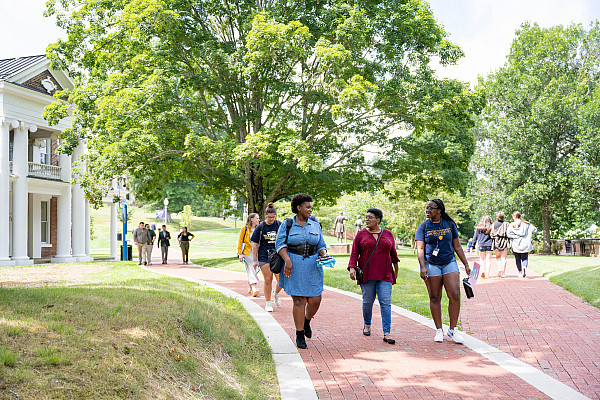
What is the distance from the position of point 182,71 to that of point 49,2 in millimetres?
6157

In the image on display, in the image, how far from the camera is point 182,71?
2216 centimetres

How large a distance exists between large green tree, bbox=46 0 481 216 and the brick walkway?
34.9 ft

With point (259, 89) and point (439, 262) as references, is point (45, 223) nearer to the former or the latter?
point (259, 89)

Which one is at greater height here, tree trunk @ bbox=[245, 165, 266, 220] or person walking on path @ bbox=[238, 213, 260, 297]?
tree trunk @ bbox=[245, 165, 266, 220]

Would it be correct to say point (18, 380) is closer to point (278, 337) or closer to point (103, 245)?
point (278, 337)

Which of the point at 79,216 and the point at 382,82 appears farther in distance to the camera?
the point at 79,216

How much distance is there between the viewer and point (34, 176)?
86.6ft

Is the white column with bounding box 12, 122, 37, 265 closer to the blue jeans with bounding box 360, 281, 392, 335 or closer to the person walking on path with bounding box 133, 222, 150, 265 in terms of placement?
the person walking on path with bounding box 133, 222, 150, 265

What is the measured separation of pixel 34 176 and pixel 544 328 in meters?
24.4

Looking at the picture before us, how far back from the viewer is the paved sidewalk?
19.4 ft

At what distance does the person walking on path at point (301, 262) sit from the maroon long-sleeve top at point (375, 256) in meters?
0.56

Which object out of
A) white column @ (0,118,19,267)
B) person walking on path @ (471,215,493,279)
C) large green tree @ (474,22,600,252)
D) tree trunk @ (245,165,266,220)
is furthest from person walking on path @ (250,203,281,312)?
large green tree @ (474,22,600,252)

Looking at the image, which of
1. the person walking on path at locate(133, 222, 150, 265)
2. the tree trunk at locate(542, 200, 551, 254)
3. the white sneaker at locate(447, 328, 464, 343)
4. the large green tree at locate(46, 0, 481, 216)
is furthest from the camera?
the tree trunk at locate(542, 200, 551, 254)

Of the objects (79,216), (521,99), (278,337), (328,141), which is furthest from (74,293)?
(521,99)
